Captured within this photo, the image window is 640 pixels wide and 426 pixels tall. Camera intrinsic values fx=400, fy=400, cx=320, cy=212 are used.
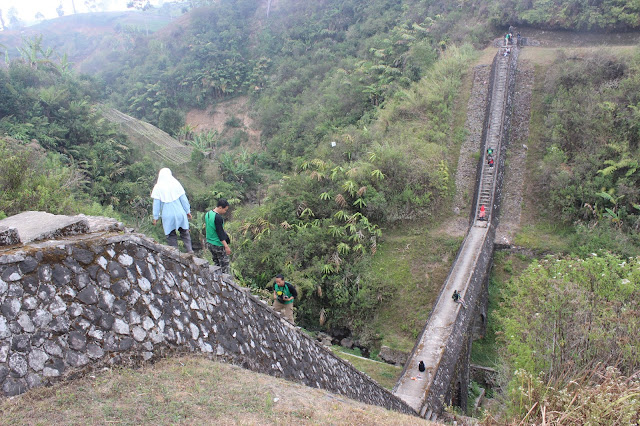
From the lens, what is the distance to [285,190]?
18.8m

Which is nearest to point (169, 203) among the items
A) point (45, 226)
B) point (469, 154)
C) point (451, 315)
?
point (45, 226)

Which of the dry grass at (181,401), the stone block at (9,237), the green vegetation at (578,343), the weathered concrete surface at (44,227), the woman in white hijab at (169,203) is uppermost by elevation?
the stone block at (9,237)

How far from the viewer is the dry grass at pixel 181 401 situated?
9.11 ft

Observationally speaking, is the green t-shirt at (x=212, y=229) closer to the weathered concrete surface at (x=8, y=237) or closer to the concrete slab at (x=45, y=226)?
the concrete slab at (x=45, y=226)

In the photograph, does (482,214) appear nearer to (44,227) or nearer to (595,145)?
(595,145)

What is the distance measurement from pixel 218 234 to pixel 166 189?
38.5 inches

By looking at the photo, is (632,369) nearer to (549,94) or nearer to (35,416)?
(35,416)

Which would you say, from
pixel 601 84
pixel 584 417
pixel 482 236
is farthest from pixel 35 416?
pixel 601 84

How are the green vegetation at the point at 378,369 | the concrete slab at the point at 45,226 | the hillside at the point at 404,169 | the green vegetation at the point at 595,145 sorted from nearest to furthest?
the concrete slab at the point at 45,226 < the green vegetation at the point at 378,369 < the hillside at the point at 404,169 < the green vegetation at the point at 595,145

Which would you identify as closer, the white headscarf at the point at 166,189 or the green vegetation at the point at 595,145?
the white headscarf at the point at 166,189

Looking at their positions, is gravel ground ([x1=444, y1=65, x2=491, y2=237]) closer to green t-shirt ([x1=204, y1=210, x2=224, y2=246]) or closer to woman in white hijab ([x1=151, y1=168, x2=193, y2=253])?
green t-shirt ([x1=204, y1=210, x2=224, y2=246])

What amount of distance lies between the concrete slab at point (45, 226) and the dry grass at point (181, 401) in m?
1.28

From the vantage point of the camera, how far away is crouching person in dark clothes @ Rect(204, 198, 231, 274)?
234 inches

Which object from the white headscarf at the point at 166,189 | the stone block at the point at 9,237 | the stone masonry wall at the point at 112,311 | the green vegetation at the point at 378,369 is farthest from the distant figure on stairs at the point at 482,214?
the stone block at the point at 9,237
